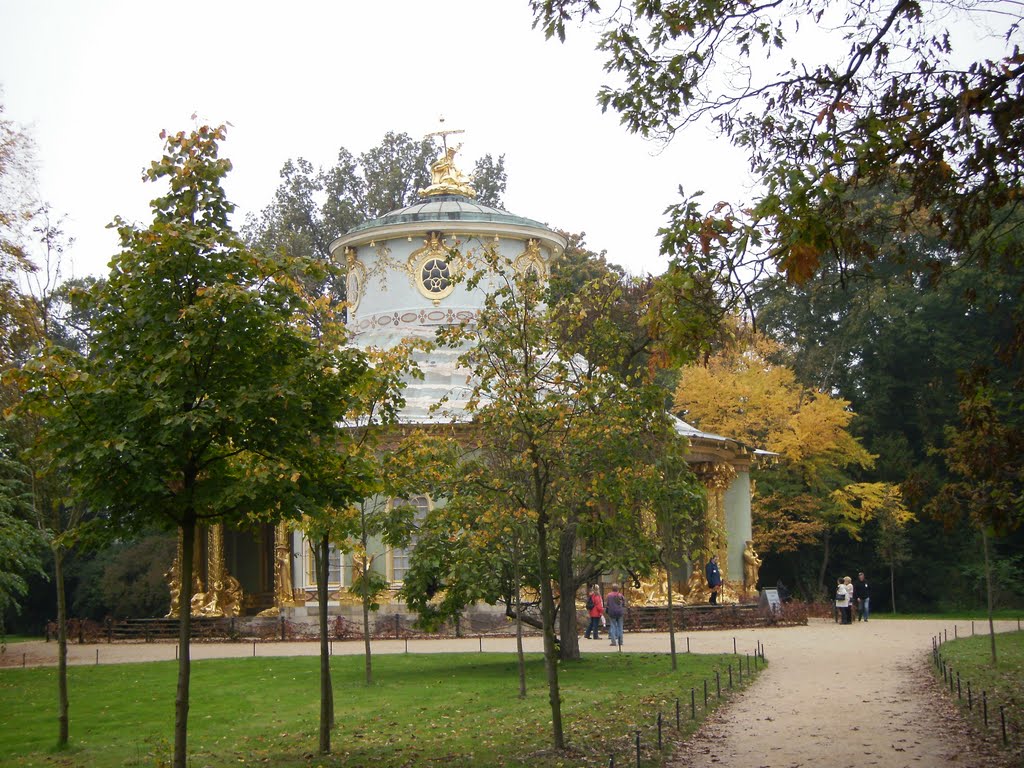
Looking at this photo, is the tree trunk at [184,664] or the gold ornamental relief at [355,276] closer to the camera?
the tree trunk at [184,664]

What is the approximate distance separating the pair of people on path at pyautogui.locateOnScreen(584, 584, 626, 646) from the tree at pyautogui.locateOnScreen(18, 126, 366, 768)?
17479 millimetres

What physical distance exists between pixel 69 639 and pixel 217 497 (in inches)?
1097

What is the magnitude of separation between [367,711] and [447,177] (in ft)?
91.4

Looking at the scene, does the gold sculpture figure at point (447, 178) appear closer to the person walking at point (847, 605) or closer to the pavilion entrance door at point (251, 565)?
the pavilion entrance door at point (251, 565)

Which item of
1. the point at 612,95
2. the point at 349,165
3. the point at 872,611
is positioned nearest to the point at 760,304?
the point at 872,611

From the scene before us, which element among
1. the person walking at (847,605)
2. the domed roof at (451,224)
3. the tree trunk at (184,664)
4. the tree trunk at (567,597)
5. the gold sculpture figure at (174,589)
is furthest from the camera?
the domed roof at (451,224)

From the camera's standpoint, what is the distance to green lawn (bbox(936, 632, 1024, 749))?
1495 cm

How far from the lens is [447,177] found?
42.6 m

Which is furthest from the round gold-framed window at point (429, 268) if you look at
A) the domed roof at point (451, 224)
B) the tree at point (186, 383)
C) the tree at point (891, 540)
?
the tree at point (186, 383)

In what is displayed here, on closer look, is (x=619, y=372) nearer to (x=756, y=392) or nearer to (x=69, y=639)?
(x=69, y=639)

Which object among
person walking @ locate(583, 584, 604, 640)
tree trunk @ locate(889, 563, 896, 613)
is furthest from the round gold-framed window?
tree trunk @ locate(889, 563, 896, 613)

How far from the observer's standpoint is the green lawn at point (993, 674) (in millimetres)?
14953

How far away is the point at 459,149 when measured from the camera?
142 feet

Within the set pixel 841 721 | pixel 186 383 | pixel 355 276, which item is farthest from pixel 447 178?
pixel 186 383
